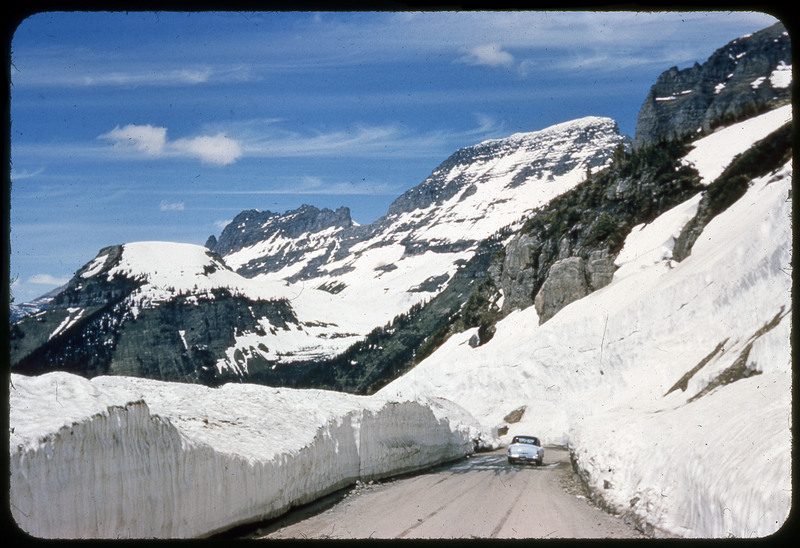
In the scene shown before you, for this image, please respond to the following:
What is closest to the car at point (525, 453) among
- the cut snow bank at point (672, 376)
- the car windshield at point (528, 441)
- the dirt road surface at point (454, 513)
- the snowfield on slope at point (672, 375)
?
the car windshield at point (528, 441)

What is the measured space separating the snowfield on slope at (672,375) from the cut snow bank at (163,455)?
5910mm

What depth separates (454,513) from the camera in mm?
12203

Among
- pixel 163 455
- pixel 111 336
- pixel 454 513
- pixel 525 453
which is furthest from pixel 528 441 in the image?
pixel 111 336

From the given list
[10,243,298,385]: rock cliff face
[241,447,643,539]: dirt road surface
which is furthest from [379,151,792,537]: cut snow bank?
[10,243,298,385]: rock cliff face

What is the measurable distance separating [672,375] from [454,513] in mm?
22804

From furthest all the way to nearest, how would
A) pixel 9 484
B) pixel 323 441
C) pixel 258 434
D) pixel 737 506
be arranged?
pixel 323 441 → pixel 258 434 → pixel 737 506 → pixel 9 484

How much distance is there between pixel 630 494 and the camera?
41.5 feet

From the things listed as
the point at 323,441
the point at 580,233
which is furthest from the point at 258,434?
the point at 580,233

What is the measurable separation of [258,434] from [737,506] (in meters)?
7.77

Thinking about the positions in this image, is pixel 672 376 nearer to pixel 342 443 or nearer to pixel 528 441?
pixel 528 441

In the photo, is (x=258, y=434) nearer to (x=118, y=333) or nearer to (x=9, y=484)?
(x=9, y=484)

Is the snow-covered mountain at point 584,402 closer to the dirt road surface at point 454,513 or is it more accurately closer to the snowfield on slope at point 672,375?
the snowfield on slope at point 672,375

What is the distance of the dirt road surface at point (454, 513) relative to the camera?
10484 millimetres

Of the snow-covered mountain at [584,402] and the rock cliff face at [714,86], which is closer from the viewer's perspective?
the snow-covered mountain at [584,402]
